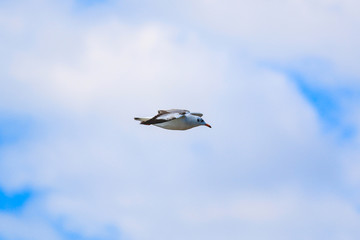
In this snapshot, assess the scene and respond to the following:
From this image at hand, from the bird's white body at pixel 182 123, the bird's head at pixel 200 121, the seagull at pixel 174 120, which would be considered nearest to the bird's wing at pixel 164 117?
the seagull at pixel 174 120

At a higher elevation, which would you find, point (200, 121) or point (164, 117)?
point (200, 121)

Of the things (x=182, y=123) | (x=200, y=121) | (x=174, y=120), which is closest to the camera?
(x=174, y=120)

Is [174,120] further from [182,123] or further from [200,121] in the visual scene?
[200,121]

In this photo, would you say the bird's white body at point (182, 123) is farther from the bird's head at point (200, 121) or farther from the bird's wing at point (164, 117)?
the bird's wing at point (164, 117)

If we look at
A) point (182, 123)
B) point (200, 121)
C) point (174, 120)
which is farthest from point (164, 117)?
point (200, 121)

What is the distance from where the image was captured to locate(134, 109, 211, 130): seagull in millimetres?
86812

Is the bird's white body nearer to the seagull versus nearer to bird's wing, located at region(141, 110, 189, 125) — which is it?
the seagull

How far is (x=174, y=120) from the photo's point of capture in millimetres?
87312

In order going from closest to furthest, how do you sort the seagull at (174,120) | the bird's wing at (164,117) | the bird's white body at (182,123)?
the bird's wing at (164,117) → the seagull at (174,120) → the bird's white body at (182,123)

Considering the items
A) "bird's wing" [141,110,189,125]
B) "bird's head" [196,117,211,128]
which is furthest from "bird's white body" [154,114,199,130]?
"bird's wing" [141,110,189,125]

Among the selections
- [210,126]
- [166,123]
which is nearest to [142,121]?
[166,123]

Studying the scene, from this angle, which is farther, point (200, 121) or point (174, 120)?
point (200, 121)

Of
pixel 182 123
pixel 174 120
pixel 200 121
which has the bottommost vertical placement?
pixel 174 120

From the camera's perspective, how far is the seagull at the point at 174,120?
3418 inches
